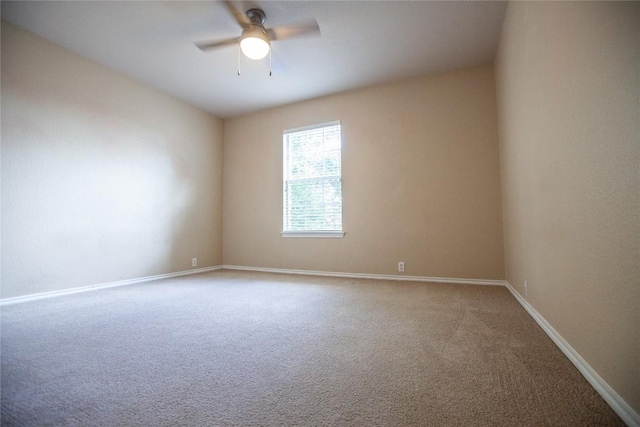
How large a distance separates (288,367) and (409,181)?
9.62 feet

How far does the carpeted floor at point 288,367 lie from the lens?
37.9 inches

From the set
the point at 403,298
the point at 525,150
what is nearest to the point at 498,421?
the point at 403,298

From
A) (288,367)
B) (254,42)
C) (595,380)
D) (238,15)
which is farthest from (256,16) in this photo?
(595,380)

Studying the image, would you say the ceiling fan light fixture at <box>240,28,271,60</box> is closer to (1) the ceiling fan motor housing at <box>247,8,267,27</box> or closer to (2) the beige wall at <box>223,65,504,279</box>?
(1) the ceiling fan motor housing at <box>247,8,267,27</box>

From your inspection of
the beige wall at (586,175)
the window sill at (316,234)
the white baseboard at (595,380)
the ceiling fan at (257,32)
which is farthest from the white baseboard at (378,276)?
the ceiling fan at (257,32)

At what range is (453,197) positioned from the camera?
134 inches

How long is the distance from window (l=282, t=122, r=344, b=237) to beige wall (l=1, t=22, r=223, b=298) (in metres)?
1.58

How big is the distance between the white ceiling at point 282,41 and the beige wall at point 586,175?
3.12 feet

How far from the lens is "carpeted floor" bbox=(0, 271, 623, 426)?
964 millimetres

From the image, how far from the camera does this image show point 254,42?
2.44 meters

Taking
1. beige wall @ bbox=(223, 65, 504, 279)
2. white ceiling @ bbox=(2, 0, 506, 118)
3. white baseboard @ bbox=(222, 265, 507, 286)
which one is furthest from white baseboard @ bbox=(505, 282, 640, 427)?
white ceiling @ bbox=(2, 0, 506, 118)

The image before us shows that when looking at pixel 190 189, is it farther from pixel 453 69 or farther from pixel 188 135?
pixel 453 69

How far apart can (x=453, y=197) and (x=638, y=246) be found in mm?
2621

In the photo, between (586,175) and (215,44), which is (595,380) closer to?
(586,175)
